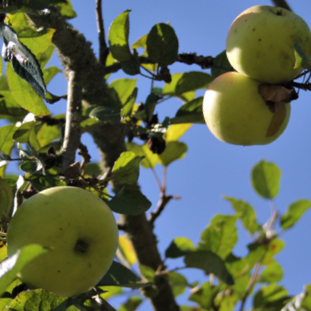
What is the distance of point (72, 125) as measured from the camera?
116 centimetres

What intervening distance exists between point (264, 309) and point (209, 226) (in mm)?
407

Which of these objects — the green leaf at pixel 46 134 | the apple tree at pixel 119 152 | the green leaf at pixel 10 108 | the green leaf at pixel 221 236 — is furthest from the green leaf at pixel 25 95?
the green leaf at pixel 221 236

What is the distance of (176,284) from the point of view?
1.69 meters

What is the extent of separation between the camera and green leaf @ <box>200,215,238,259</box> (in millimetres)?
1604

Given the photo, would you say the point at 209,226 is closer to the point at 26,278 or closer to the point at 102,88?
the point at 102,88

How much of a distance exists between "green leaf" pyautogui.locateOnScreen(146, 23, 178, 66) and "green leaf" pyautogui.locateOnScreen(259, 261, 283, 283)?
3.76 feet

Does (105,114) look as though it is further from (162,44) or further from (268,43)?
(268,43)

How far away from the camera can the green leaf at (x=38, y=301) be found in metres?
0.79

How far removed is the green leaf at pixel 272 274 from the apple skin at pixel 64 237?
51.5 inches

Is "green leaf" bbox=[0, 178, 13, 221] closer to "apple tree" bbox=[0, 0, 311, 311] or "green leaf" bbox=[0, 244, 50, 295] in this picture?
"apple tree" bbox=[0, 0, 311, 311]

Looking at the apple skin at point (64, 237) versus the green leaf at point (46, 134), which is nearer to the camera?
the apple skin at point (64, 237)

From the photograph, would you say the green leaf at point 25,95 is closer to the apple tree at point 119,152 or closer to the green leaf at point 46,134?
the apple tree at point 119,152

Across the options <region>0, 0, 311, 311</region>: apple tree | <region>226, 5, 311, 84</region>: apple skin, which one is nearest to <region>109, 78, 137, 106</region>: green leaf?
<region>0, 0, 311, 311</region>: apple tree

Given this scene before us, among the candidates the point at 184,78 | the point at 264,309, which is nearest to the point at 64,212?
the point at 184,78
